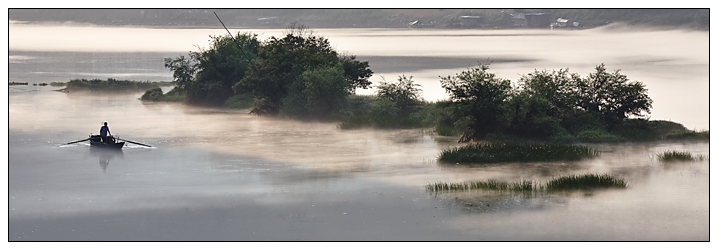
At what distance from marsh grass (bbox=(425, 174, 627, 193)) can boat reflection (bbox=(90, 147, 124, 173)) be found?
34.3 ft

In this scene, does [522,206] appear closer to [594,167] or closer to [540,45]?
[594,167]

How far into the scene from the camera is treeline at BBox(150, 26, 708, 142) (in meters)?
33.5

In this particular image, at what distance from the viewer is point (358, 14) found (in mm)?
73875

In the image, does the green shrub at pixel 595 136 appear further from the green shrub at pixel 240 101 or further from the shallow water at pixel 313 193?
the green shrub at pixel 240 101

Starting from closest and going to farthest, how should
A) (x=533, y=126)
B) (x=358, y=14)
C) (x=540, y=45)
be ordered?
(x=533, y=126), (x=540, y=45), (x=358, y=14)

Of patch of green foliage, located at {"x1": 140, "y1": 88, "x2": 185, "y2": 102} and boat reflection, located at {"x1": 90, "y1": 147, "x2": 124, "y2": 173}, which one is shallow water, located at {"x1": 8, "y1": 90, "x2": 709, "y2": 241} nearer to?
boat reflection, located at {"x1": 90, "y1": 147, "x2": 124, "y2": 173}

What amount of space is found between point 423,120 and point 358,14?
36.1 meters

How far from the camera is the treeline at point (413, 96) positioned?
110 feet

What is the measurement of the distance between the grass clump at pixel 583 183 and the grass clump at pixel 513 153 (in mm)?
3455

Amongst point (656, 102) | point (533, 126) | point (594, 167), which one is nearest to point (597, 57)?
point (656, 102)

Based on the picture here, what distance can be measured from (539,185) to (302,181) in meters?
6.23

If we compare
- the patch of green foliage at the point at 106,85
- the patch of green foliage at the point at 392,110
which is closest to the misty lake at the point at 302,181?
the patch of green foliage at the point at 392,110

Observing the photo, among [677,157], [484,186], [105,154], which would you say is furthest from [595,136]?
[105,154]

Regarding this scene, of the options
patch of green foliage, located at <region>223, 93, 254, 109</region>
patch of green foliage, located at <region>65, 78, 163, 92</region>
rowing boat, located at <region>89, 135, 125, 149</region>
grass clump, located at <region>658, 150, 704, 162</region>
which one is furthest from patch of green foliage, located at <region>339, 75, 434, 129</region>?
patch of green foliage, located at <region>65, 78, 163, 92</region>
